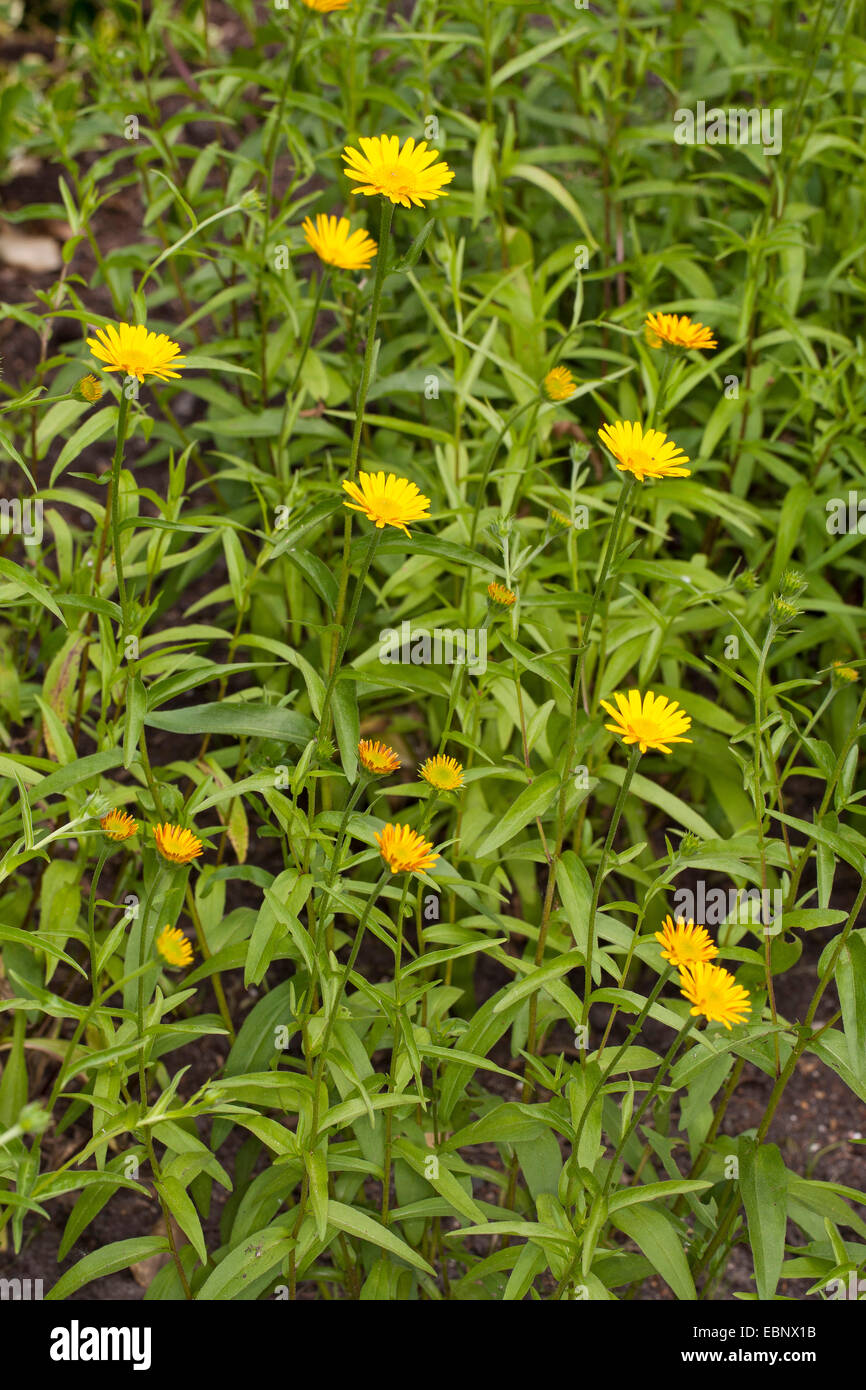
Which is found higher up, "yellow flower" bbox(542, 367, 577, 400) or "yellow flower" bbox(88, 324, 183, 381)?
"yellow flower" bbox(542, 367, 577, 400)

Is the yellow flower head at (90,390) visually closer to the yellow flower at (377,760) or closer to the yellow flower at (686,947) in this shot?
the yellow flower at (377,760)

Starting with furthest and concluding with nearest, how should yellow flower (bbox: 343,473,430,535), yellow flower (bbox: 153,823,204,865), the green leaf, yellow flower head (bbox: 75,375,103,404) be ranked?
yellow flower head (bbox: 75,375,103,404) → the green leaf → yellow flower (bbox: 153,823,204,865) → yellow flower (bbox: 343,473,430,535)

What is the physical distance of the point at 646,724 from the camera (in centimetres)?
139

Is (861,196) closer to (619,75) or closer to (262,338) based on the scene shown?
(619,75)

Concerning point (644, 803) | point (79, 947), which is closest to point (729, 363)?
point (644, 803)

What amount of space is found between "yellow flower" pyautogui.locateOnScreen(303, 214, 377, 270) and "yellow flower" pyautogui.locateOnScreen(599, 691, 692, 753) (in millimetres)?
772

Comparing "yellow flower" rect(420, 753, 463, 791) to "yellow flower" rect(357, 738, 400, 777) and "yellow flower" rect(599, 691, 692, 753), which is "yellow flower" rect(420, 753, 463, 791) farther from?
"yellow flower" rect(599, 691, 692, 753)

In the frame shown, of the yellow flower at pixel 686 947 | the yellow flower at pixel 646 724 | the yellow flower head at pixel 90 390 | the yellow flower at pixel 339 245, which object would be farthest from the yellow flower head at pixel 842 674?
the yellow flower head at pixel 90 390

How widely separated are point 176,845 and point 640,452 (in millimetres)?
719

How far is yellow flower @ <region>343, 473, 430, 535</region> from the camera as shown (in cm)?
137

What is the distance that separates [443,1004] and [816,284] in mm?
1764

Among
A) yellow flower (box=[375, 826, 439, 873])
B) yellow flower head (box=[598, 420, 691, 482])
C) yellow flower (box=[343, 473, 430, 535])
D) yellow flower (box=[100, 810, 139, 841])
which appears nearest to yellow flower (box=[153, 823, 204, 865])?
yellow flower (box=[100, 810, 139, 841])

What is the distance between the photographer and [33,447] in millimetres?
2223

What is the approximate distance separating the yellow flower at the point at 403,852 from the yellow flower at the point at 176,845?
0.24 meters
